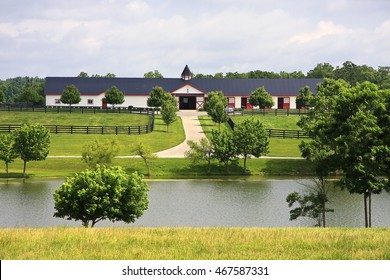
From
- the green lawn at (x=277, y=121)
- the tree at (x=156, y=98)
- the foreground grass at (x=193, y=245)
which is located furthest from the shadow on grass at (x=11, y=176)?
the tree at (x=156, y=98)

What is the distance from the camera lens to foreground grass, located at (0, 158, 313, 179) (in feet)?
169

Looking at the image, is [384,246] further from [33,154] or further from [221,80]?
[221,80]

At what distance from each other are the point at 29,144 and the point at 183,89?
5631 centimetres

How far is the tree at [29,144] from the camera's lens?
4941cm

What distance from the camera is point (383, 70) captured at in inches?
6348

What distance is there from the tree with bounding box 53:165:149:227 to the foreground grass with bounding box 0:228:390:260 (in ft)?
25.3

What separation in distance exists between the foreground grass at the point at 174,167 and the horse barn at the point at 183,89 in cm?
5008

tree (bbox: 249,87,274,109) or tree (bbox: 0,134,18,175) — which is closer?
tree (bbox: 0,134,18,175)

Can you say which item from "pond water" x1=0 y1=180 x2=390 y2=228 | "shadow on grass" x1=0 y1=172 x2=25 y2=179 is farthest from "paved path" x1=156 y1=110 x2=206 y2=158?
"shadow on grass" x1=0 y1=172 x2=25 y2=179

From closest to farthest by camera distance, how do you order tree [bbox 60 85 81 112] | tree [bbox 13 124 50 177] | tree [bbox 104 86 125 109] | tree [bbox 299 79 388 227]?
tree [bbox 299 79 388 227]
tree [bbox 13 124 50 177]
tree [bbox 60 85 81 112]
tree [bbox 104 86 125 109]

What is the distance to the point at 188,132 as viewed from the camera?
71688 millimetres

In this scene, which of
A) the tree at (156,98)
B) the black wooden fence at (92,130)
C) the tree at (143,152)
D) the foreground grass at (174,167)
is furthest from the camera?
the tree at (156,98)

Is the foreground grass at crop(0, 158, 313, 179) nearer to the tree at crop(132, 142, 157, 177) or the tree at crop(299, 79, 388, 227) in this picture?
the tree at crop(132, 142, 157, 177)

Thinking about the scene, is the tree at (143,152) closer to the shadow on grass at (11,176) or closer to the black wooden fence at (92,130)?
the shadow on grass at (11,176)
